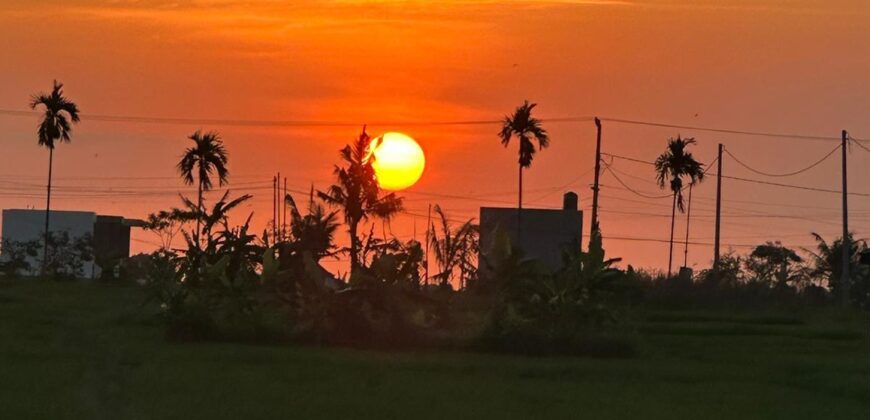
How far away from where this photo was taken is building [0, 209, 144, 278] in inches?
3177

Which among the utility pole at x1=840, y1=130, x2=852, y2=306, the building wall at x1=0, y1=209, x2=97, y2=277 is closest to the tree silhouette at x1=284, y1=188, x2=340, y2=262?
the utility pole at x1=840, y1=130, x2=852, y2=306

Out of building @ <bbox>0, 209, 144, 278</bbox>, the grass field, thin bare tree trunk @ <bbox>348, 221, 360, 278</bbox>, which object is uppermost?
building @ <bbox>0, 209, 144, 278</bbox>

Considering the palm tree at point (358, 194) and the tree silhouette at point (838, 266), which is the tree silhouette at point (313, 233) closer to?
the palm tree at point (358, 194)

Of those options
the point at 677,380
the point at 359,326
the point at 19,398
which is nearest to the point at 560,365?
the point at 677,380

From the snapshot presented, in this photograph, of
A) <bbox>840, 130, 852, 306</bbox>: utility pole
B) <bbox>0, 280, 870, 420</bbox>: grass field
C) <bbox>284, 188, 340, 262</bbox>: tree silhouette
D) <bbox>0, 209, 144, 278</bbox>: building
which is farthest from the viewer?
<bbox>0, 209, 144, 278</bbox>: building

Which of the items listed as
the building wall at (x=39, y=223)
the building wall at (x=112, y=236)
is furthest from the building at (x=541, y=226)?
the building wall at (x=39, y=223)

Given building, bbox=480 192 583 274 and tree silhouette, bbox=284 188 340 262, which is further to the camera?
building, bbox=480 192 583 274

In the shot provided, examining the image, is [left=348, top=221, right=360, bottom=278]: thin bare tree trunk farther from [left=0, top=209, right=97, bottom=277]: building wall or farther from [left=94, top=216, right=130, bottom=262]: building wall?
[left=0, top=209, right=97, bottom=277]: building wall

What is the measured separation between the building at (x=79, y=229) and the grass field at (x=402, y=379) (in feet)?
146

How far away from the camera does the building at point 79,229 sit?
265 ft

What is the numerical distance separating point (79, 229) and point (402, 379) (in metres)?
72.9

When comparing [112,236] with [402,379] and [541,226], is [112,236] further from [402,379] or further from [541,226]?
[402,379]

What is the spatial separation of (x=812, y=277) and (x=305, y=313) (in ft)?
151

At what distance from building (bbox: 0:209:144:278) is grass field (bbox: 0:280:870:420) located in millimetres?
44379
